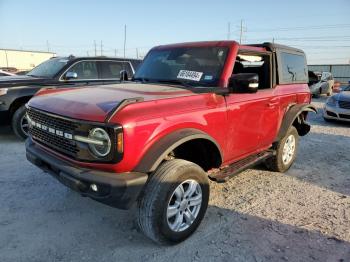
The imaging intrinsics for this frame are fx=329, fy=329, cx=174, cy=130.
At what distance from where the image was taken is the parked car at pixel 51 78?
22.3ft

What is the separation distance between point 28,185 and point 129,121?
263cm

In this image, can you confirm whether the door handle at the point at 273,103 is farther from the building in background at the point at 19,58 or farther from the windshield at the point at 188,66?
the building in background at the point at 19,58

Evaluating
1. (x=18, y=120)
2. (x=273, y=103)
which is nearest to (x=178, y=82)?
(x=273, y=103)

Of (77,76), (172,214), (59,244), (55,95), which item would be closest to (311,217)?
(172,214)

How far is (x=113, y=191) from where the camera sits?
2.67 m

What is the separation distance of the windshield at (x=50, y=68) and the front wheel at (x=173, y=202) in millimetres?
5448

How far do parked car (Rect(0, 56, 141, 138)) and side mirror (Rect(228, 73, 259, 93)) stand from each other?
120 inches

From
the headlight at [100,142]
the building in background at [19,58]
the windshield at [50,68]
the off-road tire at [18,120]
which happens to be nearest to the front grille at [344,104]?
the windshield at [50,68]

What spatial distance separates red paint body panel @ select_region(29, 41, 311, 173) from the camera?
2.80m

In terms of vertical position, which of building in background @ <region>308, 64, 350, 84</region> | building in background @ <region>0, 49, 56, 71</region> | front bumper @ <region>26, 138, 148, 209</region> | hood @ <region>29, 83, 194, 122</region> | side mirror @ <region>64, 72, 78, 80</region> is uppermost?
hood @ <region>29, 83, 194, 122</region>

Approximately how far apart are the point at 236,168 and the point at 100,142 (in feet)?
6.38

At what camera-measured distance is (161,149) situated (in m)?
2.93

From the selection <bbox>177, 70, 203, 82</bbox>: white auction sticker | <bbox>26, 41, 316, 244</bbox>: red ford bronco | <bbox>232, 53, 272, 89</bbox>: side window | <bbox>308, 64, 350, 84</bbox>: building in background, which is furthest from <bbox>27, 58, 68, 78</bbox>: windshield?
<bbox>308, 64, 350, 84</bbox>: building in background

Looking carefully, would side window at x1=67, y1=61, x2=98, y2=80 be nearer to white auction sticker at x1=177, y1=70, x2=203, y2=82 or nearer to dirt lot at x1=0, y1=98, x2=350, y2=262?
dirt lot at x1=0, y1=98, x2=350, y2=262
